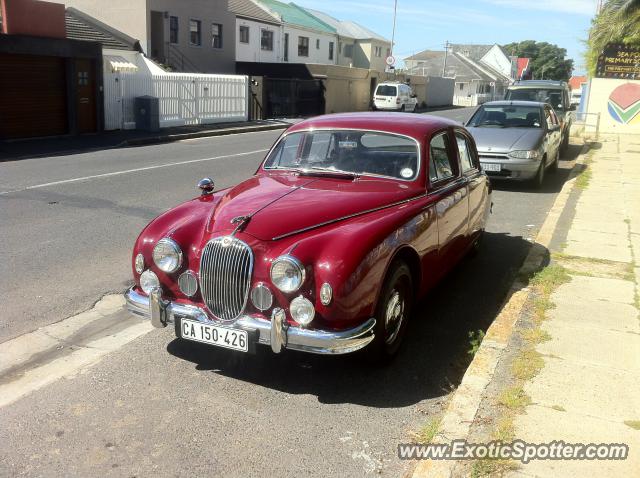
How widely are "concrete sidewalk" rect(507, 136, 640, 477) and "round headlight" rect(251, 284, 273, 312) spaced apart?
1570 millimetres

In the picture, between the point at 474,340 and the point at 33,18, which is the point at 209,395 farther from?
the point at 33,18

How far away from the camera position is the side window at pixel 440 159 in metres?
5.20

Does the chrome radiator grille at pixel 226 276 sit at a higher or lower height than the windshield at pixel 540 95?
lower

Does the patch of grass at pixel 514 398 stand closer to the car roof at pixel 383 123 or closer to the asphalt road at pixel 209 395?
the asphalt road at pixel 209 395

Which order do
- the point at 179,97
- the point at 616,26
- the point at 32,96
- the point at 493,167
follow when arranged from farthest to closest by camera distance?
the point at 179,97 < the point at 616,26 < the point at 32,96 < the point at 493,167

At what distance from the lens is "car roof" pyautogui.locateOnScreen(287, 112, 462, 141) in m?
5.23

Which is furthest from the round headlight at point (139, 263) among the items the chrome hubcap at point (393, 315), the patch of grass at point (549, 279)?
the patch of grass at point (549, 279)

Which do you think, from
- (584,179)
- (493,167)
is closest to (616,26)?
(584,179)

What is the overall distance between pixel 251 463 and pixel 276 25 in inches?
1758

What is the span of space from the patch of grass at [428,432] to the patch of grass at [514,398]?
1.39ft

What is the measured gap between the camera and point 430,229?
477cm

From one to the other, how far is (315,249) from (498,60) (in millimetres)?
104395

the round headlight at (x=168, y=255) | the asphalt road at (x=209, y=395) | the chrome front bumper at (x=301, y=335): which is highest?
the round headlight at (x=168, y=255)

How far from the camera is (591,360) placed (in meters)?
4.25
